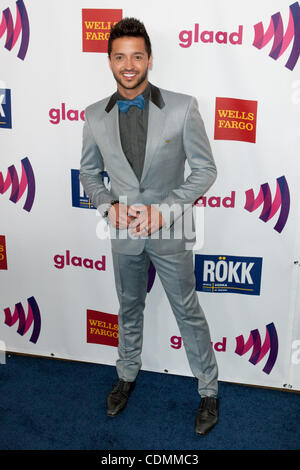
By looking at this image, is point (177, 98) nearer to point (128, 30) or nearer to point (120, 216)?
point (128, 30)

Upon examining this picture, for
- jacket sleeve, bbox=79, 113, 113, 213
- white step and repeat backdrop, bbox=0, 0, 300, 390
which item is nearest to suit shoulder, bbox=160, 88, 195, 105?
white step and repeat backdrop, bbox=0, 0, 300, 390

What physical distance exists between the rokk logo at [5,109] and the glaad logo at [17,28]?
8.8 inches

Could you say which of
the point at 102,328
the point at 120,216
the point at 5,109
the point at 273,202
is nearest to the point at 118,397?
the point at 102,328

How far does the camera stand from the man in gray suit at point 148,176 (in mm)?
2443

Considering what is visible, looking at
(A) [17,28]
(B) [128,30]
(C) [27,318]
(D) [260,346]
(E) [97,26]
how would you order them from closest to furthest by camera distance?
(B) [128,30], (E) [97,26], (A) [17,28], (D) [260,346], (C) [27,318]

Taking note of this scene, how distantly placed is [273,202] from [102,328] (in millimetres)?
1310

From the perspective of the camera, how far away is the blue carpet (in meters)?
2.71

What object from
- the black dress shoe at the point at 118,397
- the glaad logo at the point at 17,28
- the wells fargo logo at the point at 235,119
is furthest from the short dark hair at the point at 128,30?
the black dress shoe at the point at 118,397

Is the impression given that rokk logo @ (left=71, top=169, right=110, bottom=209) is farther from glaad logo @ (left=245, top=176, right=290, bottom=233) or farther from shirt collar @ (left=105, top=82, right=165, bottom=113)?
glaad logo @ (left=245, top=176, right=290, bottom=233)

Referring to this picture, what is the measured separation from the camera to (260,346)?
312 cm

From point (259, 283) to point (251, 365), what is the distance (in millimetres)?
538

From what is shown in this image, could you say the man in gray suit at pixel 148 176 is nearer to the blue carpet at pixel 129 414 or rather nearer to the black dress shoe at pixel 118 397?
the blue carpet at pixel 129 414

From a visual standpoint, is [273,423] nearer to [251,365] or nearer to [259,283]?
[251,365]

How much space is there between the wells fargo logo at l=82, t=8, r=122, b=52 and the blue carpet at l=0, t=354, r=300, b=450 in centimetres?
192
